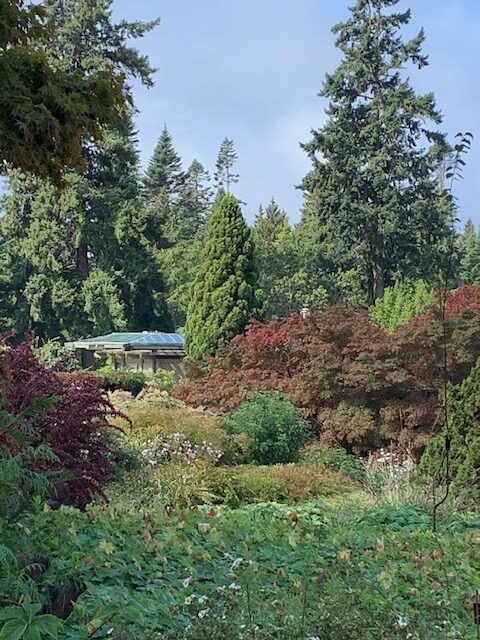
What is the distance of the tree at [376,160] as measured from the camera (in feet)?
85.8

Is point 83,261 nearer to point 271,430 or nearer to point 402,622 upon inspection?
point 271,430

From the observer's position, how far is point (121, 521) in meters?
4.29

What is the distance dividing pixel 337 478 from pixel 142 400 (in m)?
4.29

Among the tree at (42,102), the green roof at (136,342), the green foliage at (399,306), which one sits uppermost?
the tree at (42,102)

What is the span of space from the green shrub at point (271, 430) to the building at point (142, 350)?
1095 cm

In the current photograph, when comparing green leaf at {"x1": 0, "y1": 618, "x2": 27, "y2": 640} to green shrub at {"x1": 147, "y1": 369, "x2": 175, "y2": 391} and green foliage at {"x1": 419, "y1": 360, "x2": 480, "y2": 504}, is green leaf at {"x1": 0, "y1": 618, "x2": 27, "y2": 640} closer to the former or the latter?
green foliage at {"x1": 419, "y1": 360, "x2": 480, "y2": 504}

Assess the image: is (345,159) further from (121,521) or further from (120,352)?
(121,521)

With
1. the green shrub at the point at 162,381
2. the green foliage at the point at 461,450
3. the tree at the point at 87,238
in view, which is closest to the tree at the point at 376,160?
the tree at the point at 87,238

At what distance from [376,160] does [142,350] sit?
1023cm

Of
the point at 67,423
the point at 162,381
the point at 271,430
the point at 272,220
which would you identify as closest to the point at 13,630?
the point at 67,423

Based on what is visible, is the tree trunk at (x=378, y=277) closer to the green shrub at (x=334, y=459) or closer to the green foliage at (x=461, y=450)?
the green shrub at (x=334, y=459)

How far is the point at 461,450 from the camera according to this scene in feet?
22.7

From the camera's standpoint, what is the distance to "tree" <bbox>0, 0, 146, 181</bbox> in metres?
3.51

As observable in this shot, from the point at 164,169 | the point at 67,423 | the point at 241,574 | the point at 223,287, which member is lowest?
the point at 241,574
